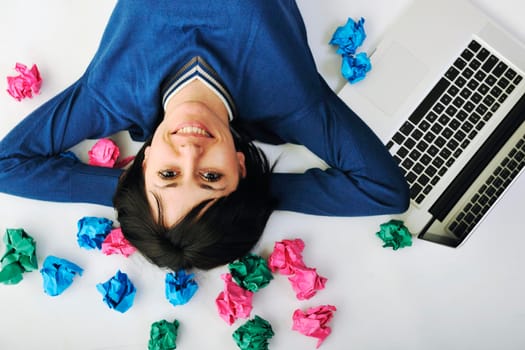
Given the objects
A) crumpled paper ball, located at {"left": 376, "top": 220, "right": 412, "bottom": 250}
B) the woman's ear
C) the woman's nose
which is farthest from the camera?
crumpled paper ball, located at {"left": 376, "top": 220, "right": 412, "bottom": 250}

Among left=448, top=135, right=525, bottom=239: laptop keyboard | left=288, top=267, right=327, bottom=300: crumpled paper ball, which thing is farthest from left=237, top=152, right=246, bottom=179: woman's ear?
left=448, top=135, right=525, bottom=239: laptop keyboard

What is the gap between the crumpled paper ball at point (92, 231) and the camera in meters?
0.94

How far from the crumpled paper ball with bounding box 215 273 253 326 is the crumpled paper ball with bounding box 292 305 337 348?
0.11 m

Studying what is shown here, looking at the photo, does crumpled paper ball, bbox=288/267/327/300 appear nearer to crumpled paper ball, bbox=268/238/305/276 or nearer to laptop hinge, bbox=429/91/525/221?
crumpled paper ball, bbox=268/238/305/276

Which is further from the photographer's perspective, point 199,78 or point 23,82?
point 23,82

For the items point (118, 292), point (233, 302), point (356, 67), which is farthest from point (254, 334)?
point (356, 67)

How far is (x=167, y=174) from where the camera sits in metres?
0.74

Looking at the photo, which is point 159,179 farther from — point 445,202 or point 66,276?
point 445,202

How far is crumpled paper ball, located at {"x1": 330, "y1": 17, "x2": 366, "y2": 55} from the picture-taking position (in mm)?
994

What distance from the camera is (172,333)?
3.03 ft

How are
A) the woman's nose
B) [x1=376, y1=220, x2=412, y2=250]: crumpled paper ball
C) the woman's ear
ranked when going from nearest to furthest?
the woman's nose
the woman's ear
[x1=376, y1=220, x2=412, y2=250]: crumpled paper ball

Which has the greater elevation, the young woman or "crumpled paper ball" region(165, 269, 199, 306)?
the young woman

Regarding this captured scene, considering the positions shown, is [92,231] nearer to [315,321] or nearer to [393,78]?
[315,321]

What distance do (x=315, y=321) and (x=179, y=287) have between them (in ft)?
0.97
